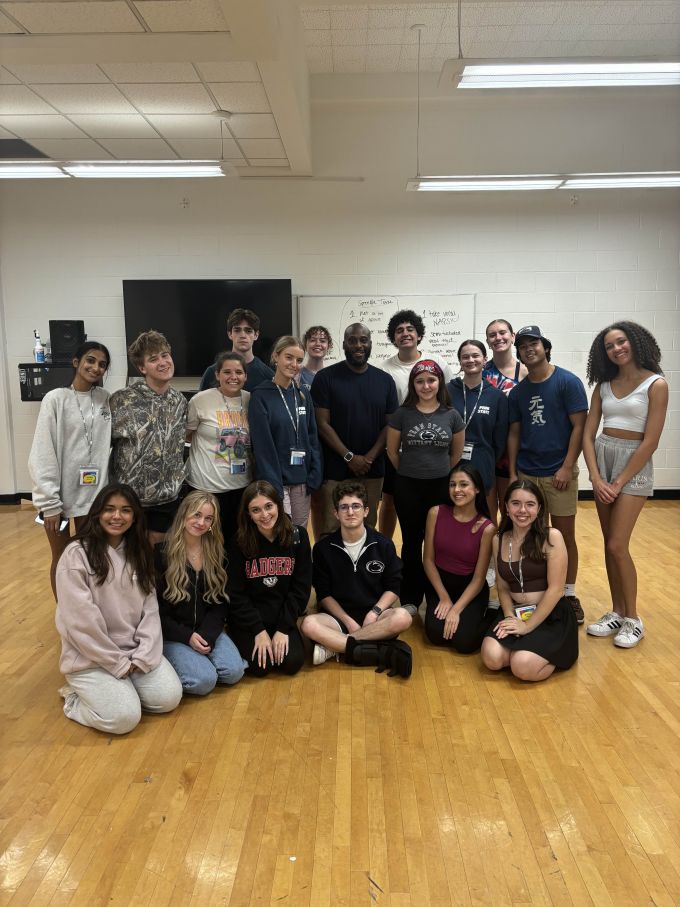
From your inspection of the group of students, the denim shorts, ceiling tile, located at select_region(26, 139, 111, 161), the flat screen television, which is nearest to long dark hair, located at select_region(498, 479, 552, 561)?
the group of students

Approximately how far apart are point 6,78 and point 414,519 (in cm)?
369

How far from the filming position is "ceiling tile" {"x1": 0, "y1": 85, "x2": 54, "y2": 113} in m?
4.03

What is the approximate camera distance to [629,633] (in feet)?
10.8

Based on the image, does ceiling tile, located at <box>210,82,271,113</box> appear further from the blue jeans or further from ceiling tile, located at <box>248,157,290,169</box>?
the blue jeans

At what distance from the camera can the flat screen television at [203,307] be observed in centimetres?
639

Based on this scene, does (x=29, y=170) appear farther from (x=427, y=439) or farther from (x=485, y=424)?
(x=485, y=424)

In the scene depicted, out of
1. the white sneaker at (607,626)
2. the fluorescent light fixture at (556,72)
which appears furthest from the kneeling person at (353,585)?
the fluorescent light fixture at (556,72)

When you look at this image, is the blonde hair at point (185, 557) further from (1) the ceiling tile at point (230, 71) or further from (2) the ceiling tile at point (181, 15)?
(1) the ceiling tile at point (230, 71)

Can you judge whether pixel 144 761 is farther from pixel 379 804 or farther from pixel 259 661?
pixel 379 804

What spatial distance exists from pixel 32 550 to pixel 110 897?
4.07 metres

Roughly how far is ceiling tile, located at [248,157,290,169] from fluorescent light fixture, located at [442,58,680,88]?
111 inches

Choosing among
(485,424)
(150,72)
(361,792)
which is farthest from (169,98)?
(361,792)

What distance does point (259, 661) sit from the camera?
2896 mm

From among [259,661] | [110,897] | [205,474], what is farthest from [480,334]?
[110,897]
